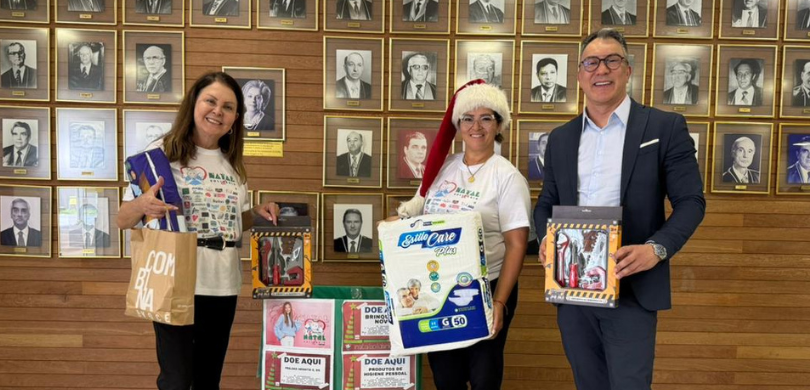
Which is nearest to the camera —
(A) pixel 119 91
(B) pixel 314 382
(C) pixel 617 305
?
(C) pixel 617 305

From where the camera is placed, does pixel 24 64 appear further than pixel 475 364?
Yes

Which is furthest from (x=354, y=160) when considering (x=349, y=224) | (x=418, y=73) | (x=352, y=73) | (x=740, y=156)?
(x=740, y=156)

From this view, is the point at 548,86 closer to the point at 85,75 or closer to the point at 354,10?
the point at 354,10

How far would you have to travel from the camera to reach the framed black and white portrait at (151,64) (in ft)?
10.3

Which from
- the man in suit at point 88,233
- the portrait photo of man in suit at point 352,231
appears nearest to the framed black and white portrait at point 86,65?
the man in suit at point 88,233

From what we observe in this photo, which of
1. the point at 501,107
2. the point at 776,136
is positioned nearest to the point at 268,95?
the point at 501,107

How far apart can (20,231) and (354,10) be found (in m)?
2.38

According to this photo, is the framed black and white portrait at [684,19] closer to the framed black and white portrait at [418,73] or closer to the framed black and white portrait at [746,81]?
the framed black and white portrait at [746,81]

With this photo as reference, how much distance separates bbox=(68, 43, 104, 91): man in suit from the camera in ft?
10.3

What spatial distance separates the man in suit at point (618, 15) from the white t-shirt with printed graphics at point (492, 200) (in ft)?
4.99

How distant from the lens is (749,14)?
3248mm

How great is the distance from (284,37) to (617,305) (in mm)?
2371

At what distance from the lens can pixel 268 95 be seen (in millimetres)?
3188

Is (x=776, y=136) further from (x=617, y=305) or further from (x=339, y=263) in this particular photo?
(x=339, y=263)
